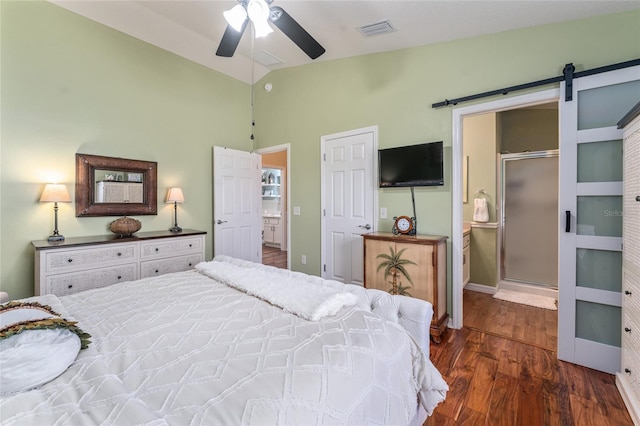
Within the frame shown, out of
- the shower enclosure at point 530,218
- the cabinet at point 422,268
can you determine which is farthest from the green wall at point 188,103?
the shower enclosure at point 530,218

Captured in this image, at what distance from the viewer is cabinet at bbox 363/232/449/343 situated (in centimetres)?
259

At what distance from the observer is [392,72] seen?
323 centimetres

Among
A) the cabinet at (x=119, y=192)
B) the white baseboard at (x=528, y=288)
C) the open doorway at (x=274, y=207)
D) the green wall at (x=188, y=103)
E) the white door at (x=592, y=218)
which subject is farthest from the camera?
the open doorway at (x=274, y=207)

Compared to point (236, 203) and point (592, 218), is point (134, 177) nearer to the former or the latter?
point (236, 203)

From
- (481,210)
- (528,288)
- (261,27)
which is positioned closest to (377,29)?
(261,27)

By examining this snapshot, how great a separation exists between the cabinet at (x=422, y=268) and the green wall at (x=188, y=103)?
0.45 m

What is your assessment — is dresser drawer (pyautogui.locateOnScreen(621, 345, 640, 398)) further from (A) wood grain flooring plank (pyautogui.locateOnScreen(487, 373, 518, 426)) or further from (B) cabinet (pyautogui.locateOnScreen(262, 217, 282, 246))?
(B) cabinet (pyautogui.locateOnScreen(262, 217, 282, 246))

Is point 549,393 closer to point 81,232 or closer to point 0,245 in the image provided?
point 81,232

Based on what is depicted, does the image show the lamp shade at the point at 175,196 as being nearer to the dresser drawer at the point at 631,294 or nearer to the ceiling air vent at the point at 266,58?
the ceiling air vent at the point at 266,58

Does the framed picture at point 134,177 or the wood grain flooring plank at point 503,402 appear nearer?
the wood grain flooring plank at point 503,402

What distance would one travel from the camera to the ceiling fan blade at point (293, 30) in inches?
77.4

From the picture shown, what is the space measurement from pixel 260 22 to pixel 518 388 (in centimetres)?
306

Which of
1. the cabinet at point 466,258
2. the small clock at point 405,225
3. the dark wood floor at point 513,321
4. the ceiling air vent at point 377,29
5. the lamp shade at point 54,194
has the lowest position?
the dark wood floor at point 513,321

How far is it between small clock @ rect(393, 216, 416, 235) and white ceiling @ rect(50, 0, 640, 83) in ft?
6.04
